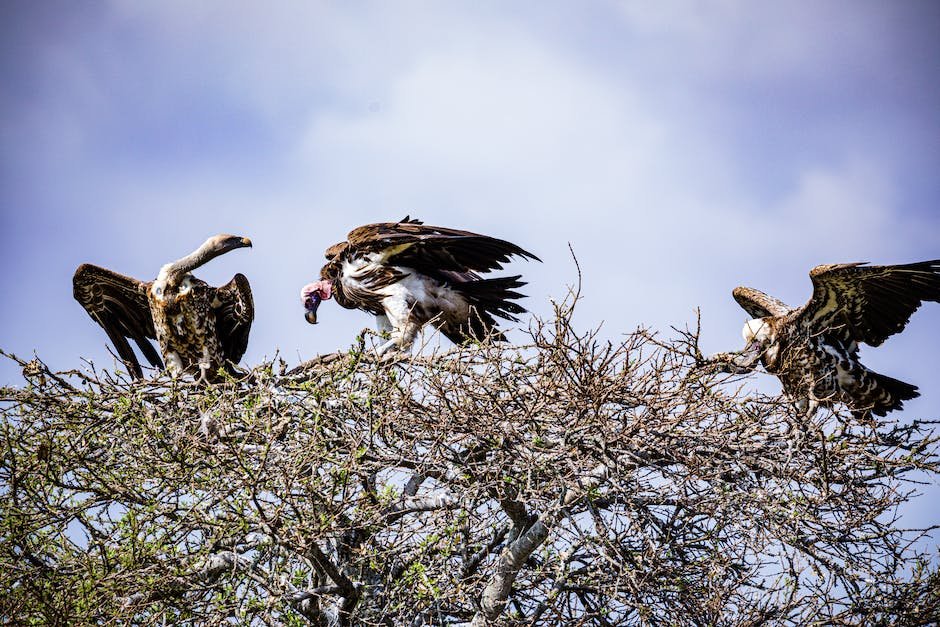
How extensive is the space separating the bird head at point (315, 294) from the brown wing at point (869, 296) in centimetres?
338

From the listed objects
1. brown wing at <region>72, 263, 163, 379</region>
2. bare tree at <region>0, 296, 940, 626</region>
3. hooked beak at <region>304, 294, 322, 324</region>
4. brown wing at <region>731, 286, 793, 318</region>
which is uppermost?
brown wing at <region>731, 286, 793, 318</region>

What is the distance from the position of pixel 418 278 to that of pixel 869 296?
3036mm

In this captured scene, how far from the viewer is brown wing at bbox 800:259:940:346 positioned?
19.4 feet

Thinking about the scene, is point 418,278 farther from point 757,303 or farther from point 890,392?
point 890,392

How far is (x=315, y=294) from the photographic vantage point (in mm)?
7035

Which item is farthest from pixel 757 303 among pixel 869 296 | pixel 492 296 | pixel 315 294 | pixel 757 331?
pixel 315 294

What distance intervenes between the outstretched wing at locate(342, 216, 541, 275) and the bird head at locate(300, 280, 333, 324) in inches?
16.8

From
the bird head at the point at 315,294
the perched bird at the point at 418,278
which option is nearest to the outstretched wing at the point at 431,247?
the perched bird at the point at 418,278

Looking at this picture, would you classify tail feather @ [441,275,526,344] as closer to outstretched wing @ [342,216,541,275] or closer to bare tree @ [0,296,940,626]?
outstretched wing @ [342,216,541,275]

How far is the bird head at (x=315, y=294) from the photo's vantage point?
277 inches

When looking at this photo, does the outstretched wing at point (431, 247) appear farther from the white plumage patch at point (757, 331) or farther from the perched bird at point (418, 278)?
the white plumage patch at point (757, 331)

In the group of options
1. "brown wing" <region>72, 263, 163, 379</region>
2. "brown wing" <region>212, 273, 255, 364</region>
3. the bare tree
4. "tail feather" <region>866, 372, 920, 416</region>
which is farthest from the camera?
"brown wing" <region>72, 263, 163, 379</region>

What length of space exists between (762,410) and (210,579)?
2859mm

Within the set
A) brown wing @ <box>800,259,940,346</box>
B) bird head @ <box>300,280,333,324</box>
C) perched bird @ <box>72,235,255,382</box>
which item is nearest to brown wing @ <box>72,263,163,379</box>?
perched bird @ <box>72,235,255,382</box>
